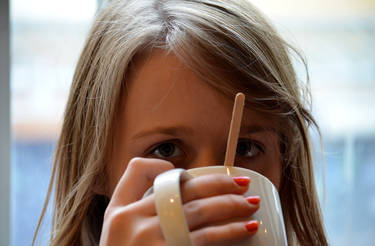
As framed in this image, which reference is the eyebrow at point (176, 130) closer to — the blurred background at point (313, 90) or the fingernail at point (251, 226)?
the fingernail at point (251, 226)

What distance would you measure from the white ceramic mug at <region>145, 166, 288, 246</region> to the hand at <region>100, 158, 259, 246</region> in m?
0.01

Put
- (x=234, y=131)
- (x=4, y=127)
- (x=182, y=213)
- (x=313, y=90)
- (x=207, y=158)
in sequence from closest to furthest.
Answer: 1. (x=182, y=213)
2. (x=234, y=131)
3. (x=207, y=158)
4. (x=4, y=127)
5. (x=313, y=90)

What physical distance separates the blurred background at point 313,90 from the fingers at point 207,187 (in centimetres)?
88

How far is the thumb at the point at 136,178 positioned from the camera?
2.12ft

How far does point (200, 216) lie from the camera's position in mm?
542

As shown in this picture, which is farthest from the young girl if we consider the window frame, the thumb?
the window frame

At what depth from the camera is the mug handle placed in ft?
1.62

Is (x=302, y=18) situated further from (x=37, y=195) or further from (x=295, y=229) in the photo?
(x=37, y=195)

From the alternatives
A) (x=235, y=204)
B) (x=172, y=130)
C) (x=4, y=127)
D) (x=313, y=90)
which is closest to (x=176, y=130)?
(x=172, y=130)

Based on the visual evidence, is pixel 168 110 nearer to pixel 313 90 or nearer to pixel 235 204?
pixel 235 204

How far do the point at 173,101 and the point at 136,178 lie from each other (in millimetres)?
143

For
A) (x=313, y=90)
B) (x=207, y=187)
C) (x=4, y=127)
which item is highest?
(x=207, y=187)

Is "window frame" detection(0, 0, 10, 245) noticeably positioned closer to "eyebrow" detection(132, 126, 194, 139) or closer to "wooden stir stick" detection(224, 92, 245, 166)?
"eyebrow" detection(132, 126, 194, 139)

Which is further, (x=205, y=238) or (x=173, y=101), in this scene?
(x=173, y=101)
